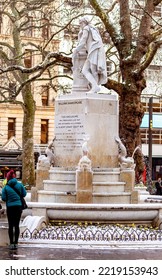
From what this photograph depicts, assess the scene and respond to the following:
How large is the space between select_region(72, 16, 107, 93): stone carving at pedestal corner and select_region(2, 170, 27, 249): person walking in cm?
444

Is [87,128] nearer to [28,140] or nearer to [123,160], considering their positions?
[123,160]

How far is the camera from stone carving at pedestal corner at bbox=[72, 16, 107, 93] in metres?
18.3

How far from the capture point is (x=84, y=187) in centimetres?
1702

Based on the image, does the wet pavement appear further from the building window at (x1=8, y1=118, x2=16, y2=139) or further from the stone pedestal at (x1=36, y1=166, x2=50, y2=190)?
the building window at (x1=8, y1=118, x2=16, y2=139)

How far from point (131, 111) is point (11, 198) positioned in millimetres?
14810

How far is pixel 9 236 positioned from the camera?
1431 cm

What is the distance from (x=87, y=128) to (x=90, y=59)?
1912 millimetres

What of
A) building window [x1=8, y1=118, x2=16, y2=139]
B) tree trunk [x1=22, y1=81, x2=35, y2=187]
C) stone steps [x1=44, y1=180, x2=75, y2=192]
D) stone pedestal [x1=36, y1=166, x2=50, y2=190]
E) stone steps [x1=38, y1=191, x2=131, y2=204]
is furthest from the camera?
building window [x1=8, y1=118, x2=16, y2=139]

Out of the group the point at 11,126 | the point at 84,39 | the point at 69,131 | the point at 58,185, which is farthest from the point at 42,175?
the point at 11,126

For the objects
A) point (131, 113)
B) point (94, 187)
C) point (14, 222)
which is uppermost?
point (131, 113)

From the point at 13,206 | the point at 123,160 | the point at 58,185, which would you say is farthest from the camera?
the point at 123,160

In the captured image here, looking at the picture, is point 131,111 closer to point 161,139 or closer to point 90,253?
point 90,253

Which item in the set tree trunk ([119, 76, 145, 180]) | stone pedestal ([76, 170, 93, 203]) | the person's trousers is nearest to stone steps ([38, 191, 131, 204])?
stone pedestal ([76, 170, 93, 203])

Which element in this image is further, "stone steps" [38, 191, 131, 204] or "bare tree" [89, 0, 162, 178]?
"bare tree" [89, 0, 162, 178]
